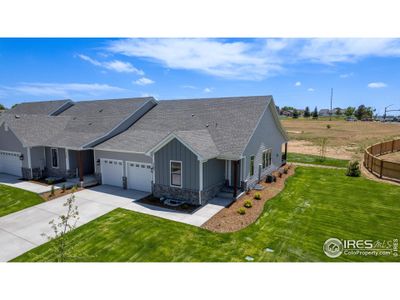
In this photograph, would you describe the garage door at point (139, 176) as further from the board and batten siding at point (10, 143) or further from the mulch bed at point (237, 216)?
the board and batten siding at point (10, 143)

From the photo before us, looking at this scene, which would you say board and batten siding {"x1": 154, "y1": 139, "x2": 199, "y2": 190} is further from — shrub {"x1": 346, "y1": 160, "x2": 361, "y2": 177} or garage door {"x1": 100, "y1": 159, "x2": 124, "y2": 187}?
shrub {"x1": 346, "y1": 160, "x2": 361, "y2": 177}

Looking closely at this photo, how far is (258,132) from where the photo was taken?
17625mm

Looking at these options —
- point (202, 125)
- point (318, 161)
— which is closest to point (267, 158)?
point (202, 125)

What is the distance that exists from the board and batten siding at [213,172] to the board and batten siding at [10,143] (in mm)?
14574

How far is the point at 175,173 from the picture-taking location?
46.6ft

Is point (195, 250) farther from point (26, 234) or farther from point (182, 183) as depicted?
point (26, 234)

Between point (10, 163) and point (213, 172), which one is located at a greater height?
point (213, 172)

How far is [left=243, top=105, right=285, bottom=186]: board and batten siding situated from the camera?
53.9 feet

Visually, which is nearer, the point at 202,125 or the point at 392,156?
the point at 202,125

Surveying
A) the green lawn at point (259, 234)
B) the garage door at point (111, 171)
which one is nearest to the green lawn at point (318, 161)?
the green lawn at point (259, 234)

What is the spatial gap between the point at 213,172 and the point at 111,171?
297 inches

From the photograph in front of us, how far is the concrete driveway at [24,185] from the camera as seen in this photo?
16.6 meters

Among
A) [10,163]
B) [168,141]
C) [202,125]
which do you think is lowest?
[10,163]

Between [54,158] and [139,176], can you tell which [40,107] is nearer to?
[54,158]
